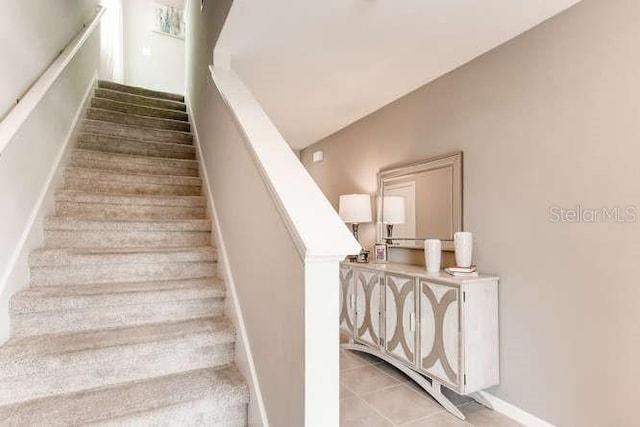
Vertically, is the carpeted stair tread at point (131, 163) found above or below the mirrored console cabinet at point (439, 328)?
above

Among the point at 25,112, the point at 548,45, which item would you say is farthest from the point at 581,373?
the point at 25,112

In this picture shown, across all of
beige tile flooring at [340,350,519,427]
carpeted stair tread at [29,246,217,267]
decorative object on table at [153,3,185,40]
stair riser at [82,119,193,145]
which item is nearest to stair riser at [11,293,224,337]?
carpeted stair tread at [29,246,217,267]

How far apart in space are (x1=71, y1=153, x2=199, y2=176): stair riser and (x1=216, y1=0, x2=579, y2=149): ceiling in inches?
37.5

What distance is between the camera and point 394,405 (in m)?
2.27

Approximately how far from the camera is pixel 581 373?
181 centimetres

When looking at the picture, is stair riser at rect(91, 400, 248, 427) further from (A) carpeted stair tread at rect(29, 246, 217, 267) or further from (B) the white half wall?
(A) carpeted stair tread at rect(29, 246, 217, 267)

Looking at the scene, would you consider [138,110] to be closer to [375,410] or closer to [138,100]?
[138,100]

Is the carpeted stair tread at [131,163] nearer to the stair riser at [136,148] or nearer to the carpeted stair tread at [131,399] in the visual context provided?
the stair riser at [136,148]

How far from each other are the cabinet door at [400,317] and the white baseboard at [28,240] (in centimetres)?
225

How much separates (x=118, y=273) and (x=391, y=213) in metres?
2.25

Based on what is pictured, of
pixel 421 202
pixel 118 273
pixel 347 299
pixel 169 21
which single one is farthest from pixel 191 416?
pixel 169 21

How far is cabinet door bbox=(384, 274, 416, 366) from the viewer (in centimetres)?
244

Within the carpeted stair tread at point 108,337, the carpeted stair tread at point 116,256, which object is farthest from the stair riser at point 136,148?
the carpeted stair tread at point 108,337

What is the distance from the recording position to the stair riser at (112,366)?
1.34m
